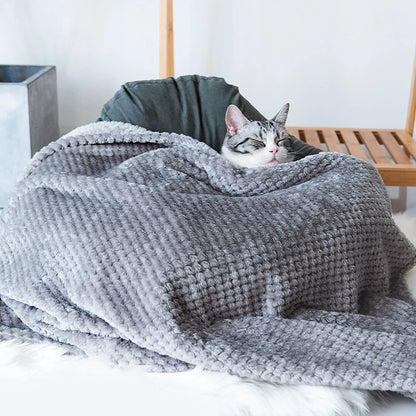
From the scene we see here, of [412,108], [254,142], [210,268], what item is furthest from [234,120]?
[412,108]

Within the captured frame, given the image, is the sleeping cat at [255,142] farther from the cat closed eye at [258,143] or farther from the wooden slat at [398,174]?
the wooden slat at [398,174]

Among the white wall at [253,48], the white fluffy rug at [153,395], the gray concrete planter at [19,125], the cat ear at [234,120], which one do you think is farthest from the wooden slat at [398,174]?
the gray concrete planter at [19,125]

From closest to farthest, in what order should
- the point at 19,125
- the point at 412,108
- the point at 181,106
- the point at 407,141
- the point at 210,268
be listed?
the point at 210,268 < the point at 181,106 < the point at 19,125 < the point at 407,141 < the point at 412,108

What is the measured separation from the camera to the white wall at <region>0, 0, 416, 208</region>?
2.27 metres

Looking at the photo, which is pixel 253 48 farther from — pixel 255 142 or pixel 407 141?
pixel 255 142

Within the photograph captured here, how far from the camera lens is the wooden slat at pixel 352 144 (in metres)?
1.85

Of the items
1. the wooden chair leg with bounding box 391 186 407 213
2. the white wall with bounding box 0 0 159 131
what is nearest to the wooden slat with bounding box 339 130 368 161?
the wooden chair leg with bounding box 391 186 407 213

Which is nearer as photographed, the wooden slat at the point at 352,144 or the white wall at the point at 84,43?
the wooden slat at the point at 352,144

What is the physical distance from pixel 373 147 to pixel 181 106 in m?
0.70

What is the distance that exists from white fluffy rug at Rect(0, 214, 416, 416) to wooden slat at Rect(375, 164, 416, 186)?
2.98 feet

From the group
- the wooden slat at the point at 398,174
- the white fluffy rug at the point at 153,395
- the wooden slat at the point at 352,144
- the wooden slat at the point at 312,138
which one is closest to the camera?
the white fluffy rug at the point at 153,395

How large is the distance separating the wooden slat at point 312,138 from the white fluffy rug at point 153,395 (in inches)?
44.0

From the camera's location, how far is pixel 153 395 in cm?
94

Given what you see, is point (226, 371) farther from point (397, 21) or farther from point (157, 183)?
point (397, 21)
